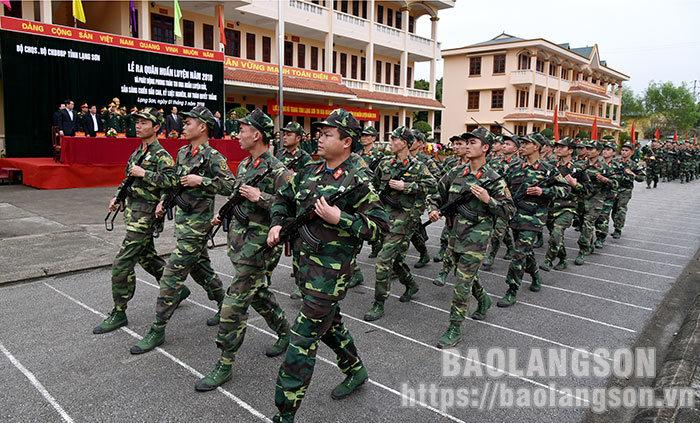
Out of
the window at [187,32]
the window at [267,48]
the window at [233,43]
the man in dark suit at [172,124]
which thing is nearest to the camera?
the man in dark suit at [172,124]

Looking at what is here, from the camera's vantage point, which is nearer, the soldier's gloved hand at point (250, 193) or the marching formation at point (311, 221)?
the marching formation at point (311, 221)

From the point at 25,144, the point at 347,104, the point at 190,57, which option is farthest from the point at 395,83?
the point at 25,144

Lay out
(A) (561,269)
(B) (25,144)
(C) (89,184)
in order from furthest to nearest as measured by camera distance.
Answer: (B) (25,144) < (C) (89,184) < (A) (561,269)

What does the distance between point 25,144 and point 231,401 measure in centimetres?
1634

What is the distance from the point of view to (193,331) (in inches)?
209

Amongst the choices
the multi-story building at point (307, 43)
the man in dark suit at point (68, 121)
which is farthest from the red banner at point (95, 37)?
the man in dark suit at point (68, 121)

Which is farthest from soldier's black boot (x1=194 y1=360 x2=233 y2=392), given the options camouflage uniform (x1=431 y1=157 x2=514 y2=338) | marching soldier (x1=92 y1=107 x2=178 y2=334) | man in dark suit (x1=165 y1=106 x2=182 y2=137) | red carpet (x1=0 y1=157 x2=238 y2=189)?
man in dark suit (x1=165 y1=106 x2=182 y2=137)

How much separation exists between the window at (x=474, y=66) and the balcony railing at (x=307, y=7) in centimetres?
2049

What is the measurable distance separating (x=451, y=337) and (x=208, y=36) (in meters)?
24.4

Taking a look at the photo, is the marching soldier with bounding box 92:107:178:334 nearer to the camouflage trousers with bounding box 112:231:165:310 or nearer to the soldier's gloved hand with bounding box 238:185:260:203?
the camouflage trousers with bounding box 112:231:165:310

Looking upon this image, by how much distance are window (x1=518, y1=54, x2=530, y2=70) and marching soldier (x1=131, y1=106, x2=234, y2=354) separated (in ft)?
139

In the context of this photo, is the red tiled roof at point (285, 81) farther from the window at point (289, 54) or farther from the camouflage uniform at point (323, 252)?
the camouflage uniform at point (323, 252)

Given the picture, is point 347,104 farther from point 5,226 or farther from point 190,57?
point 5,226

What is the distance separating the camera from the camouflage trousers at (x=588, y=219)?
9258 millimetres
